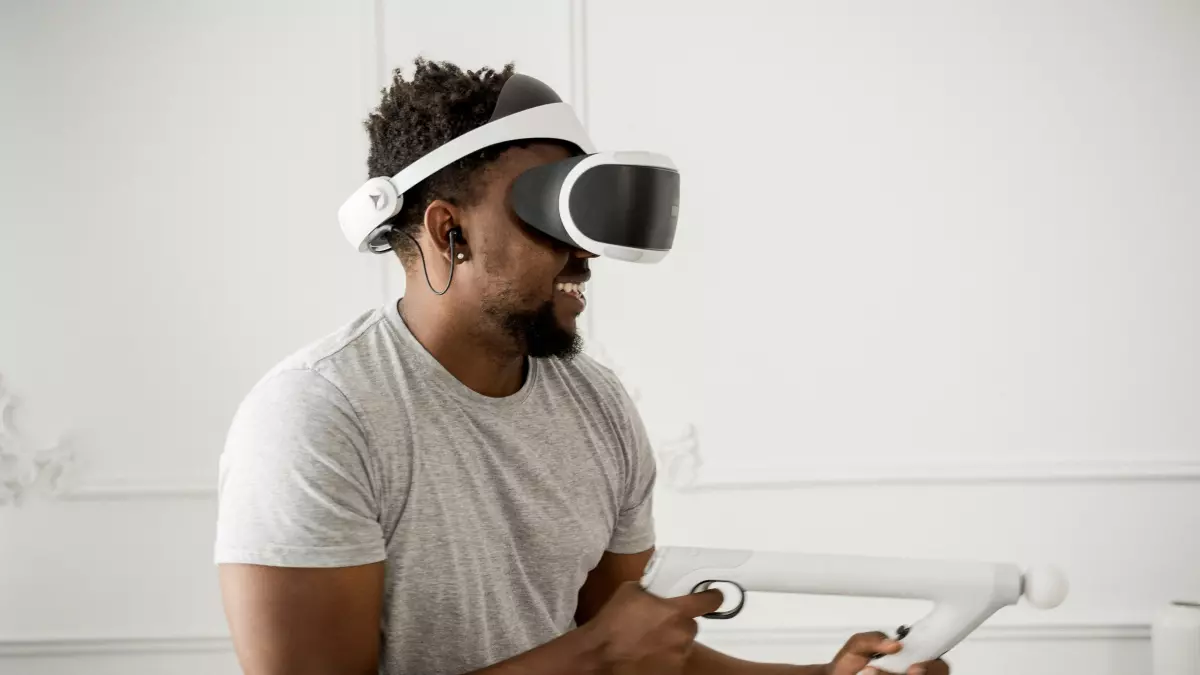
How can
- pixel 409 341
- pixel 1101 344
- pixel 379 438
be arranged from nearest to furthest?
pixel 379 438 → pixel 409 341 → pixel 1101 344

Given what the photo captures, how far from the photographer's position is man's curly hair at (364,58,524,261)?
1.40 meters

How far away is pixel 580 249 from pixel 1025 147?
1.54m

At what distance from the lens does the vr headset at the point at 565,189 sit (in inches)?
52.9

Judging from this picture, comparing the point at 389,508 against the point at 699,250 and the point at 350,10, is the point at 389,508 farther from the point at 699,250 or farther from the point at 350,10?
the point at 350,10

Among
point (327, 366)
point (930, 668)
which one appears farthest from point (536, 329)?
point (930, 668)

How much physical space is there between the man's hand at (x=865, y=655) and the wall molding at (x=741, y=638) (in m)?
1.27

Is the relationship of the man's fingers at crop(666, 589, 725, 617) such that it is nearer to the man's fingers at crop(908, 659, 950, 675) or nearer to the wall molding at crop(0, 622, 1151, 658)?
the man's fingers at crop(908, 659, 950, 675)

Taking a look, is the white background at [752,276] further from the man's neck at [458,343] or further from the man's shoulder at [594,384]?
the man's neck at [458,343]

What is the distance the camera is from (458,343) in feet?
4.61

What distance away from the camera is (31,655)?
251 centimetres

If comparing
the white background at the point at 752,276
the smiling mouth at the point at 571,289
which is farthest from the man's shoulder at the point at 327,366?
the white background at the point at 752,276

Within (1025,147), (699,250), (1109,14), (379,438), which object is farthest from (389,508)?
(1109,14)

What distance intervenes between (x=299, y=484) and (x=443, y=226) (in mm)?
385

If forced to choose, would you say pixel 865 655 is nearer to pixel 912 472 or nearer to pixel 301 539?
pixel 301 539
